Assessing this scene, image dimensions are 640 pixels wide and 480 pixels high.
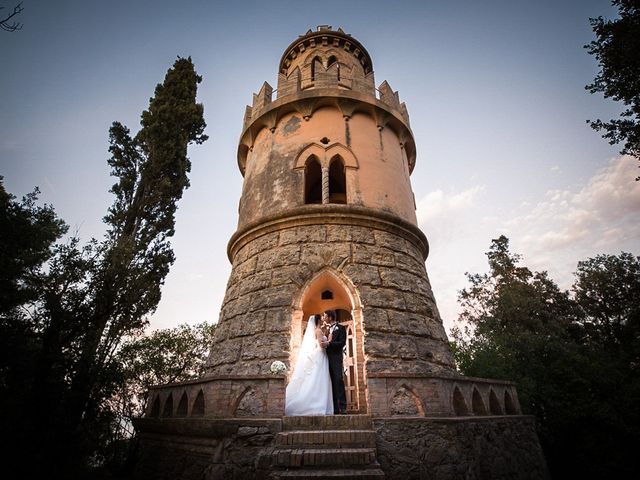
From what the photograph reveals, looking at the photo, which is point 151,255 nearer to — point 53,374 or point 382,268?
point 53,374

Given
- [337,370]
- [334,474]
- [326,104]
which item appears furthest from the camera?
[326,104]

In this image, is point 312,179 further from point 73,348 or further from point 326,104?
point 73,348

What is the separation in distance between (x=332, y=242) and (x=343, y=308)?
246 centimetres

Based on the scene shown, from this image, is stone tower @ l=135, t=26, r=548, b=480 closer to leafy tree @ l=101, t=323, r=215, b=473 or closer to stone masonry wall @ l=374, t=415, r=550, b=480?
stone masonry wall @ l=374, t=415, r=550, b=480

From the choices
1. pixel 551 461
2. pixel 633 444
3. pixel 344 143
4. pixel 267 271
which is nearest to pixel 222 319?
pixel 267 271

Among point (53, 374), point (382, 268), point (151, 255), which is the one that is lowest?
point (53, 374)

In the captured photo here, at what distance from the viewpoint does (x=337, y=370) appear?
6051 millimetres

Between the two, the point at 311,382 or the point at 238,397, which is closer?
the point at 238,397

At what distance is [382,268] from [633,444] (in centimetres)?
1207

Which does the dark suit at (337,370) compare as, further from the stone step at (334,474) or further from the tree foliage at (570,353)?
the tree foliage at (570,353)

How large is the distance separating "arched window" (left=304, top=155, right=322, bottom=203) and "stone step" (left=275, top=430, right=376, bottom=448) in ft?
18.1

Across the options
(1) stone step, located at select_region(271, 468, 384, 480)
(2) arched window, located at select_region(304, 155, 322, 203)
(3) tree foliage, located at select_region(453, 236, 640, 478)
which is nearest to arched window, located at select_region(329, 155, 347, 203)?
(2) arched window, located at select_region(304, 155, 322, 203)

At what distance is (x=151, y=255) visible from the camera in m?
11.1

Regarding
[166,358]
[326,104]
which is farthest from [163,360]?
[326,104]
